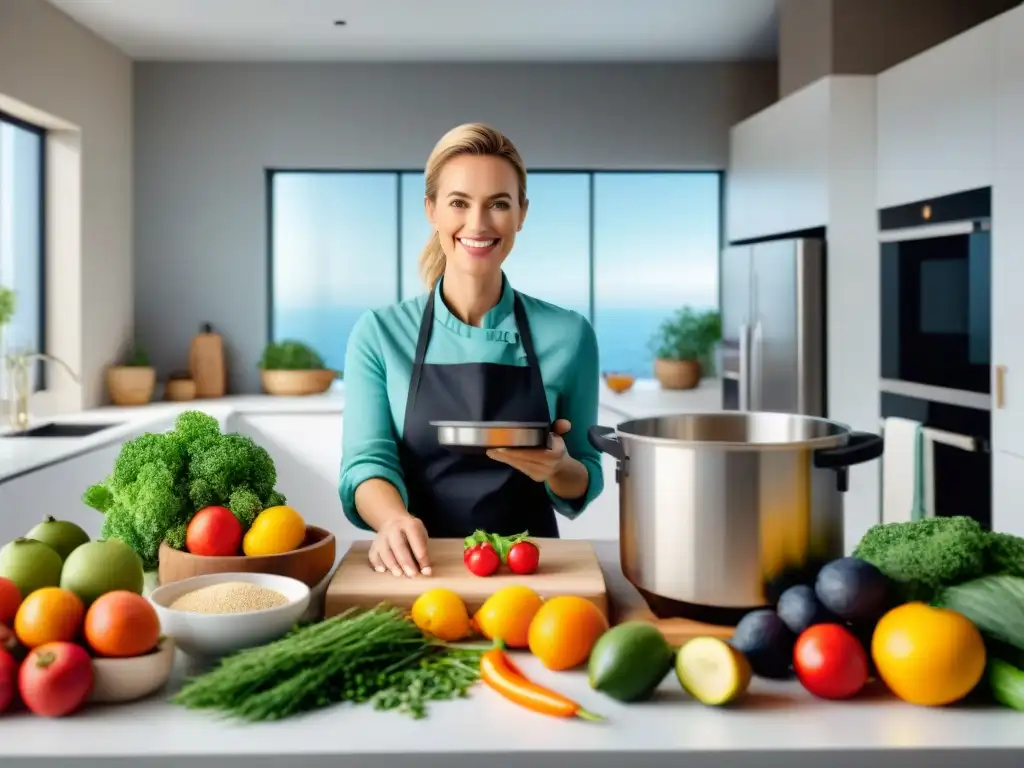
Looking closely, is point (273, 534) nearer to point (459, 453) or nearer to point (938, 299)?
point (459, 453)

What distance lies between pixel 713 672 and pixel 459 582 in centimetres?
42

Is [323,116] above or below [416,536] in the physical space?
above

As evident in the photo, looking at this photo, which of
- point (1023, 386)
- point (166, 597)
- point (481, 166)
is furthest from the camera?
point (1023, 386)

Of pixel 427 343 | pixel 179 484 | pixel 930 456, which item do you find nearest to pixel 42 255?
pixel 427 343

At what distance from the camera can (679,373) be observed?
5.19 meters

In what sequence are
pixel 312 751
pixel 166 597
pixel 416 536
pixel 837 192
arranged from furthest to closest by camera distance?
pixel 837 192 < pixel 416 536 < pixel 166 597 < pixel 312 751

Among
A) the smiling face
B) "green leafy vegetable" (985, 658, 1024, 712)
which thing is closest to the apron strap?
the smiling face

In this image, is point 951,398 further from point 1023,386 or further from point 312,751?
point 312,751

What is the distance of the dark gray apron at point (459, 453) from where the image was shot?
1.99m

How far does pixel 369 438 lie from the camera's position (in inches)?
75.8

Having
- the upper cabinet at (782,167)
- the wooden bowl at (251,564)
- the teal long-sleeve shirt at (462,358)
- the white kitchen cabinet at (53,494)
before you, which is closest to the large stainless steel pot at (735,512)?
the wooden bowl at (251,564)

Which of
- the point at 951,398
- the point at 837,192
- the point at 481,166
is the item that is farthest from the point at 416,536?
the point at 837,192

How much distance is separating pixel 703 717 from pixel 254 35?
4534 mm

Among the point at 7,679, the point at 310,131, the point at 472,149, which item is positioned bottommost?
the point at 7,679
